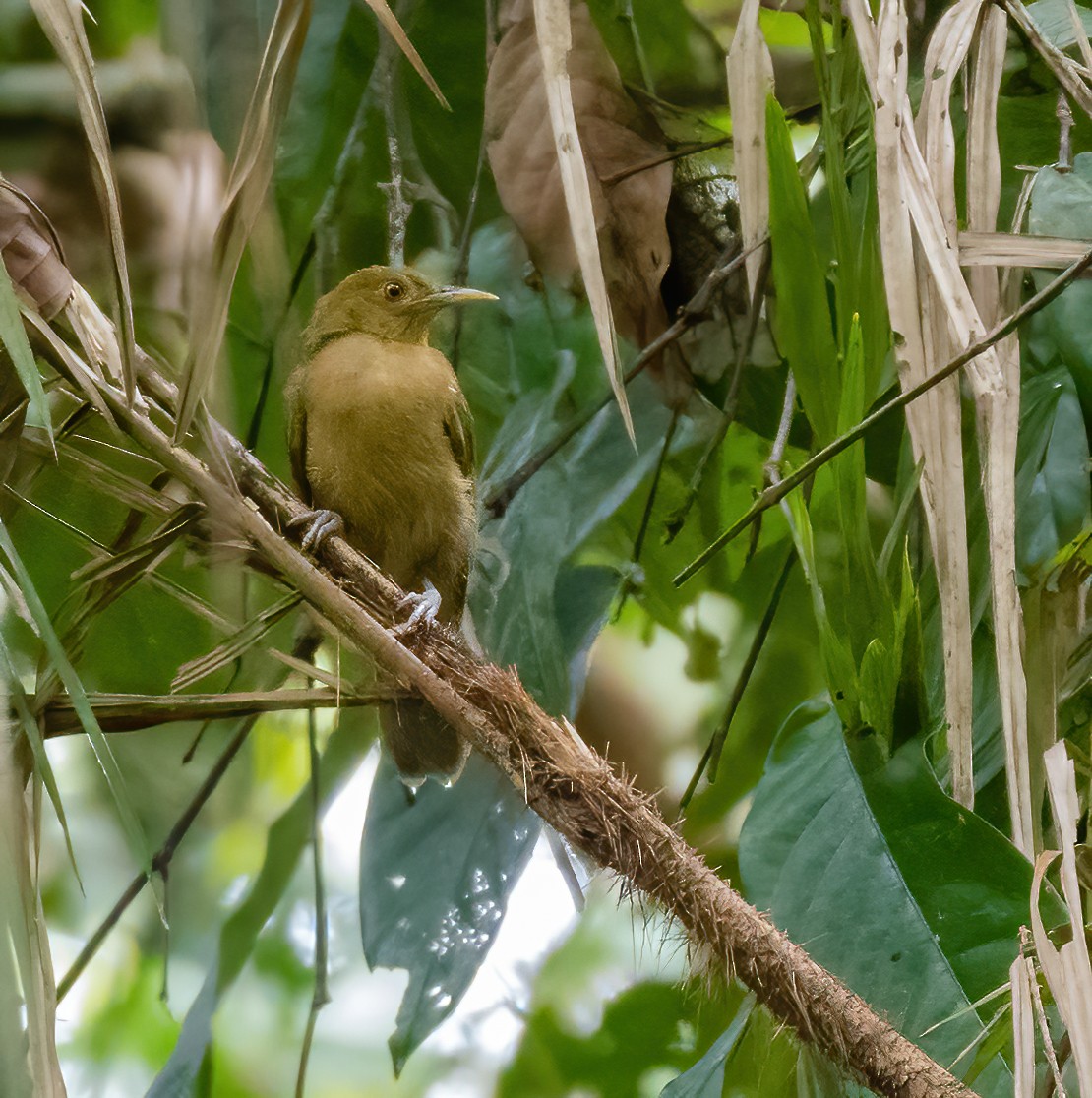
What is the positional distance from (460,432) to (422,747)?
2.33ft

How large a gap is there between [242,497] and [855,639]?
929 mm

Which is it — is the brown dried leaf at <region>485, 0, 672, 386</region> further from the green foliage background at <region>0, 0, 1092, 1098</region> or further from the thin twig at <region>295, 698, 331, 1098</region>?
the thin twig at <region>295, 698, 331, 1098</region>

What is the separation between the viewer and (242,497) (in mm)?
1595

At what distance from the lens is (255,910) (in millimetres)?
2809

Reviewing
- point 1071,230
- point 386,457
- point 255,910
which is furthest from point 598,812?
point 255,910

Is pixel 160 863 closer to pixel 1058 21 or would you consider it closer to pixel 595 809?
pixel 595 809

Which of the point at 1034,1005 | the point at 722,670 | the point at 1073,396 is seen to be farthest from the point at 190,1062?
the point at 1073,396

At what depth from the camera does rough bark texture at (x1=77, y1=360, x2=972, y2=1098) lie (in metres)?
1.45

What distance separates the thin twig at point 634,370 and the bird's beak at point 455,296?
1.16ft

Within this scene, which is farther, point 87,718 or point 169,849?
point 169,849

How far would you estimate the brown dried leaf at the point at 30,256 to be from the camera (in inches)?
61.3

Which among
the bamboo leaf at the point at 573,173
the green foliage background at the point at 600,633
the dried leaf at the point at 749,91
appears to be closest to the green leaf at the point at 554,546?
the green foliage background at the point at 600,633

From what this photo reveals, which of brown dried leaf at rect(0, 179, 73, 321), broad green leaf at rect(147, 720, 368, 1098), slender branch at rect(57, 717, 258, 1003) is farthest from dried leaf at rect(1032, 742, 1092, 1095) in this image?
broad green leaf at rect(147, 720, 368, 1098)

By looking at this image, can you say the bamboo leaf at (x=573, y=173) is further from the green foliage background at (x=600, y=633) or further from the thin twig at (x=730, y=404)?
the thin twig at (x=730, y=404)
